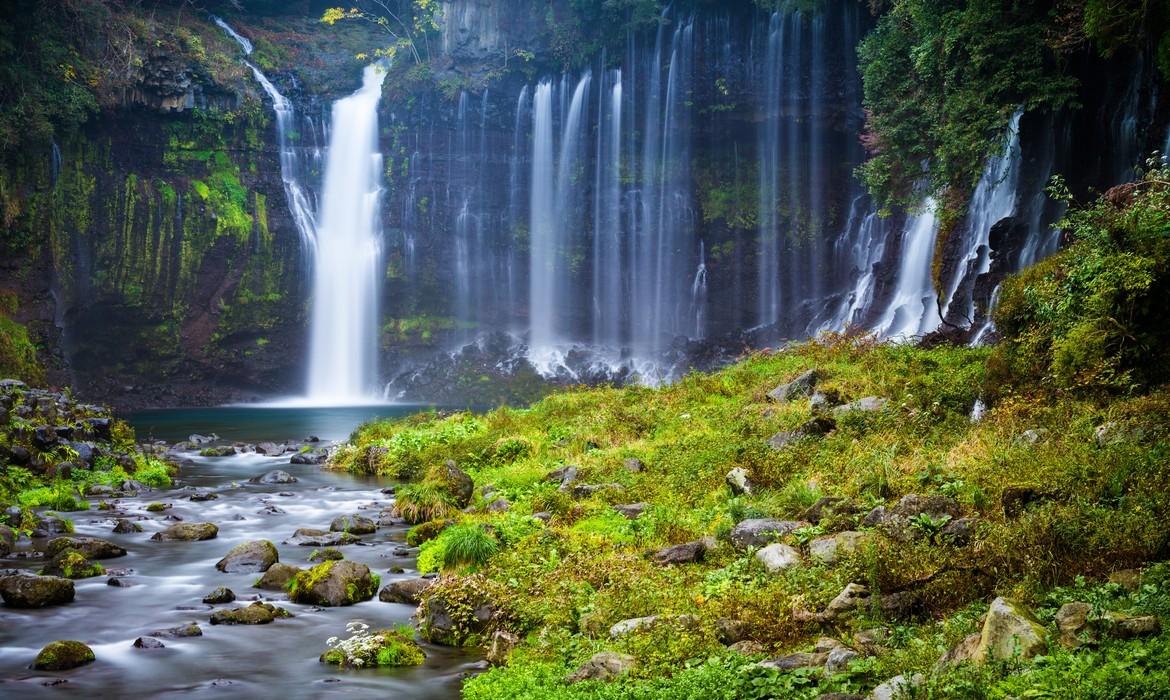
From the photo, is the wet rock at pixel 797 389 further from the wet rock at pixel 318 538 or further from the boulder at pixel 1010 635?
the boulder at pixel 1010 635

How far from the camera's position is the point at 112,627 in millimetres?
8250

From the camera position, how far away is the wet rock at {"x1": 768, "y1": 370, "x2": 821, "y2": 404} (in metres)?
15.1

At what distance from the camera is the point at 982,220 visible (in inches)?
864

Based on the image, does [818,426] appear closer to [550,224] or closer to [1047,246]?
[1047,246]

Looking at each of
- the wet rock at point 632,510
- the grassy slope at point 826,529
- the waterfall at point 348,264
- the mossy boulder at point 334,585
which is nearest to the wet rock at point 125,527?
the grassy slope at point 826,529

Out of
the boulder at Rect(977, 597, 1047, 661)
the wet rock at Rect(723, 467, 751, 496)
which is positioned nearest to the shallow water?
the boulder at Rect(977, 597, 1047, 661)

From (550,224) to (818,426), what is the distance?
3436cm

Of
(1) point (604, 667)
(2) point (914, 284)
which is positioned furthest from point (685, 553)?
(2) point (914, 284)

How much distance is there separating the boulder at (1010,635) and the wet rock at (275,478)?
15206 mm

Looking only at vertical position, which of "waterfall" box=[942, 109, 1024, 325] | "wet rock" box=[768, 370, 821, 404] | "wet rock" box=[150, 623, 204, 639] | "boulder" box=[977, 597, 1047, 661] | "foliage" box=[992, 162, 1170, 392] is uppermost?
"waterfall" box=[942, 109, 1024, 325]

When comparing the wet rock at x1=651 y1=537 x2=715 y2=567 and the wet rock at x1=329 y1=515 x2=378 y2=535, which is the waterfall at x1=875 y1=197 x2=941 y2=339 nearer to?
the wet rock at x1=329 y1=515 x2=378 y2=535

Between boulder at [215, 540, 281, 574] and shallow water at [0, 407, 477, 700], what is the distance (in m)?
0.17

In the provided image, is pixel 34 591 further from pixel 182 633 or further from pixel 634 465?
pixel 634 465

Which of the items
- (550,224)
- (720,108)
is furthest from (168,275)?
(720,108)
